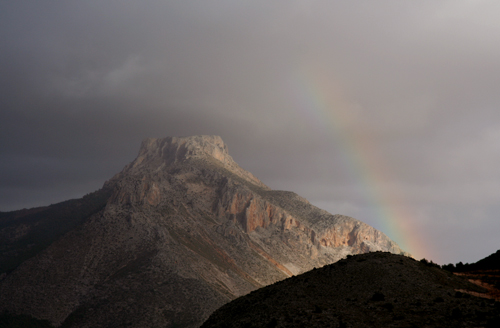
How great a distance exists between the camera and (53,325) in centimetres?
19962

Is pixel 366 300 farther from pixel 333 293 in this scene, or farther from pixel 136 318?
pixel 136 318

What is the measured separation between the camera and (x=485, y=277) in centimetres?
5991

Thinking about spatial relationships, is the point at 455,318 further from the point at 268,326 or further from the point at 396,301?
the point at 268,326

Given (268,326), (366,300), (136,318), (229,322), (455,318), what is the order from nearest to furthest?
(455,318), (268,326), (366,300), (229,322), (136,318)

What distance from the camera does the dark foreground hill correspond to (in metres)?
41.7

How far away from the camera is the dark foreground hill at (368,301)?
41.7 meters

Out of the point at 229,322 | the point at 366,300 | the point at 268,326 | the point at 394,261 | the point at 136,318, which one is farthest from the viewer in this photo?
the point at 136,318

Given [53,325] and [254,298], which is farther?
[53,325]

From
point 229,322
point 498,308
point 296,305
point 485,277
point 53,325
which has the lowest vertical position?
point 53,325

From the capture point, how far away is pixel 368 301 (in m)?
48.0

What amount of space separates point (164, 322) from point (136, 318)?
44.4 feet

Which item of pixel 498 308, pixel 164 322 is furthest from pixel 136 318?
pixel 498 308

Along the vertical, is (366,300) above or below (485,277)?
below

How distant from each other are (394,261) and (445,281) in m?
7.49
